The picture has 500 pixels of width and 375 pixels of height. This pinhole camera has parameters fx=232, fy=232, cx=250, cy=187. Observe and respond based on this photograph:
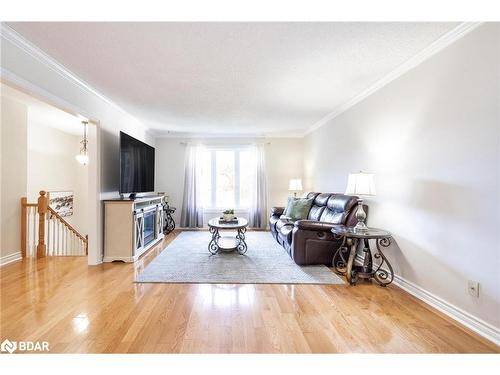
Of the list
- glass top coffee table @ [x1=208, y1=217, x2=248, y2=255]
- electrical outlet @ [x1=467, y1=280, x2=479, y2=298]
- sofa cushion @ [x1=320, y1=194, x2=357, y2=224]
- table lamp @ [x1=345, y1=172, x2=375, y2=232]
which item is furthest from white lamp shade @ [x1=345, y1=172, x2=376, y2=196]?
glass top coffee table @ [x1=208, y1=217, x2=248, y2=255]

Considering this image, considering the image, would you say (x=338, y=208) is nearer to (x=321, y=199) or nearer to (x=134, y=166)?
(x=321, y=199)

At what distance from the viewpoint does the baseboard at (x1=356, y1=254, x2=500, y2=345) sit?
1.72 m

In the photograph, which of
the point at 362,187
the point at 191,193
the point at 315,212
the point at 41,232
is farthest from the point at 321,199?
the point at 41,232

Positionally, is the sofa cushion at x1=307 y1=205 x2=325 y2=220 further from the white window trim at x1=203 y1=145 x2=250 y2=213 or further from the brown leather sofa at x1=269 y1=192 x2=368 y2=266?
the white window trim at x1=203 y1=145 x2=250 y2=213

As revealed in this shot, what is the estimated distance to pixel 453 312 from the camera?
2002 millimetres

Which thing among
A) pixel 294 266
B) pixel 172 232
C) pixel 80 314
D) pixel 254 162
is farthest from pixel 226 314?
pixel 254 162

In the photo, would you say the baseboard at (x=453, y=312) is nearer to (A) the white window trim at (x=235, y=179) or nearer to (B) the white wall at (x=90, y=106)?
(B) the white wall at (x=90, y=106)

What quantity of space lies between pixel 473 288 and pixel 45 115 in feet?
A: 21.1

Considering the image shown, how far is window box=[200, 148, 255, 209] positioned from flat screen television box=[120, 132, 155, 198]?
1720mm

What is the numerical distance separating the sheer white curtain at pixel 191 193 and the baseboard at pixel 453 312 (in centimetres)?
454

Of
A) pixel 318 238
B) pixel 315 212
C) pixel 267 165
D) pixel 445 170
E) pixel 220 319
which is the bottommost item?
pixel 220 319

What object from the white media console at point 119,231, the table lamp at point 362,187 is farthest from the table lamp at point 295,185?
the white media console at point 119,231

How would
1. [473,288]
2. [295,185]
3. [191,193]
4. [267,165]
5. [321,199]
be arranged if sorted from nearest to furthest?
[473,288] → [321,199] → [295,185] → [191,193] → [267,165]
